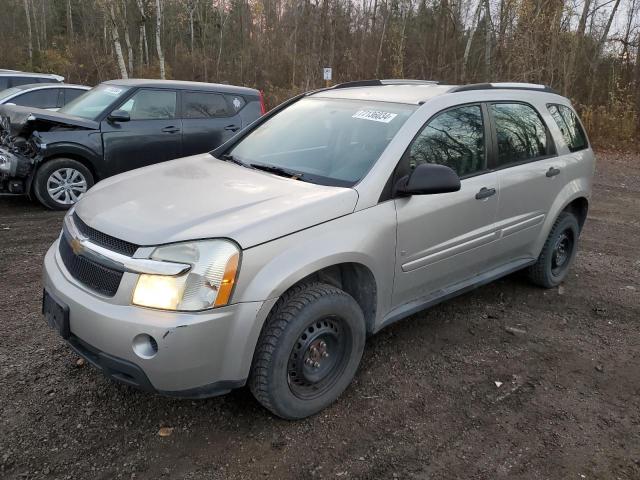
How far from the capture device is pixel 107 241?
2.71 meters

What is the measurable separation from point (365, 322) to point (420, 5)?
27200 mm

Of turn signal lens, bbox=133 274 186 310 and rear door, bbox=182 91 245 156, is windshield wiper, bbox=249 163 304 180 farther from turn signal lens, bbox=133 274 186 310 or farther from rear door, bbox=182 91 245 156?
rear door, bbox=182 91 245 156

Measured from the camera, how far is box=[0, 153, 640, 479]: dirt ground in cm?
266

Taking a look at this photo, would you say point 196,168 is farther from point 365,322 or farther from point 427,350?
point 427,350

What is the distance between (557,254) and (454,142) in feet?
6.55

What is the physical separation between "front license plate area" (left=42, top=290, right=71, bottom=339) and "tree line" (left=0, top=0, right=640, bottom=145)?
16810 millimetres

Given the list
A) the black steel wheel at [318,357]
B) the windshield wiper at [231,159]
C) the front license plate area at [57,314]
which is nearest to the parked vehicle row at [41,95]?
the windshield wiper at [231,159]

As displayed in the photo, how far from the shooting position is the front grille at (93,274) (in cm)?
258

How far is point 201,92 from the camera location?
803 cm

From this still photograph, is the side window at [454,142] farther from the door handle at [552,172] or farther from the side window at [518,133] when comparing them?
the door handle at [552,172]

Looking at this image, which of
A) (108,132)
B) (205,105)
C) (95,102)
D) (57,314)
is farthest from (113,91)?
(57,314)

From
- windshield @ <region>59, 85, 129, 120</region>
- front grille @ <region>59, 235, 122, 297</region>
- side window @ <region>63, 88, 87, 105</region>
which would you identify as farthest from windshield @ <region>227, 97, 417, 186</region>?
side window @ <region>63, 88, 87, 105</region>

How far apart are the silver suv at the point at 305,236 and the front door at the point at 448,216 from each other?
12 mm

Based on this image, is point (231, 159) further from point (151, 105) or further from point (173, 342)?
point (151, 105)
